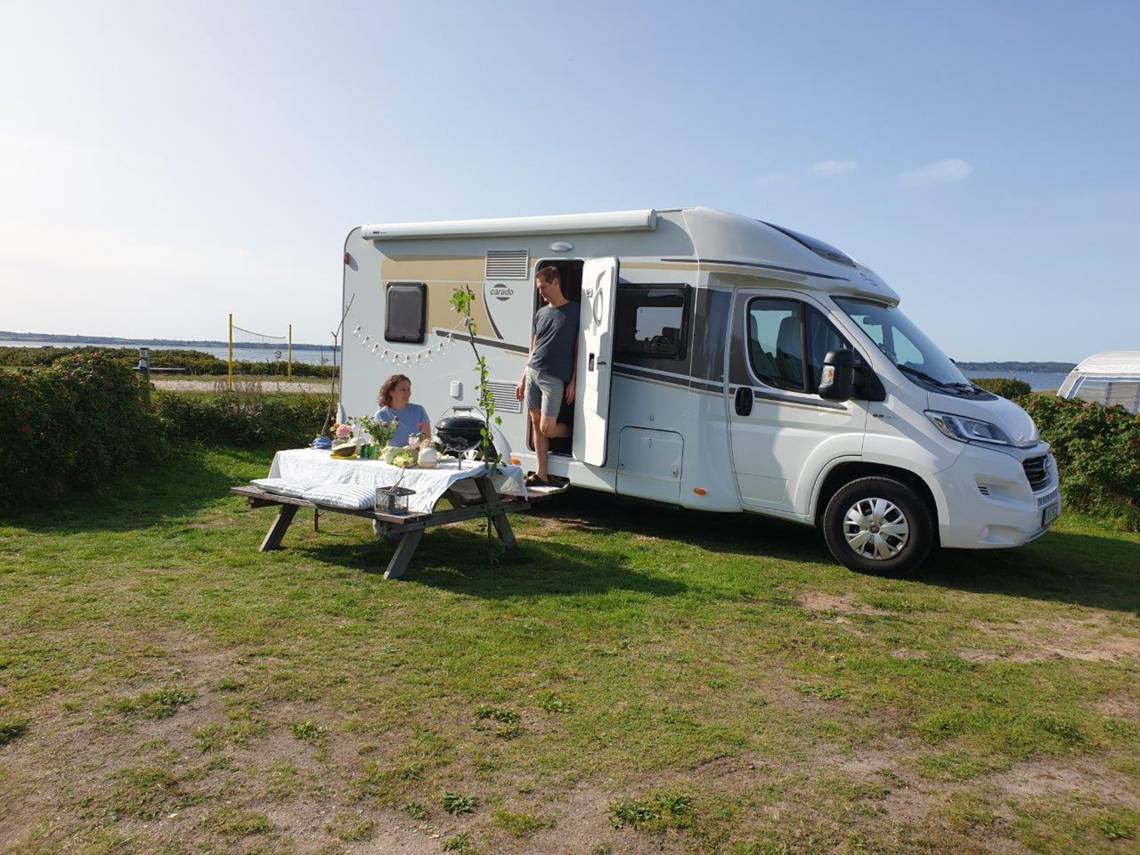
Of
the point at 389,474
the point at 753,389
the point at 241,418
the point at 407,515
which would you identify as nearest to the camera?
the point at 407,515

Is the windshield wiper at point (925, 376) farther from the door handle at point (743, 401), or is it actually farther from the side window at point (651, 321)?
the side window at point (651, 321)

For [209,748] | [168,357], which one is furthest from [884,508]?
[168,357]

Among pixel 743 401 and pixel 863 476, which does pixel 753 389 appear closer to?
pixel 743 401

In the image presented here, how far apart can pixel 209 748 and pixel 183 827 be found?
57cm

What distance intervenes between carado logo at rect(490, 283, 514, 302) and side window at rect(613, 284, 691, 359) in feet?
3.83

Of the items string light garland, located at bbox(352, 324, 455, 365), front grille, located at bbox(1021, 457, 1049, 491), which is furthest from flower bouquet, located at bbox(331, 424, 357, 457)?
front grille, located at bbox(1021, 457, 1049, 491)

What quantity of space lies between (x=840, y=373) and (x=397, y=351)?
4562mm

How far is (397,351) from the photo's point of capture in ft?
29.7

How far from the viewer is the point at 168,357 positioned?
30.4m

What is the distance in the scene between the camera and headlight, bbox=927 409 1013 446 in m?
6.29

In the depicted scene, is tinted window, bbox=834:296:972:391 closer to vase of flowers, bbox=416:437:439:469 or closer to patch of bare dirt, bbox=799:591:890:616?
patch of bare dirt, bbox=799:591:890:616

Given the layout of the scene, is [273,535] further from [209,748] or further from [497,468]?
[209,748]

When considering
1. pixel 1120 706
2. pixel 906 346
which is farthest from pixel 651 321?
pixel 1120 706

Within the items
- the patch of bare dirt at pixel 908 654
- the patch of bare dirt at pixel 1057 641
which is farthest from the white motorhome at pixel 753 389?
the patch of bare dirt at pixel 908 654
